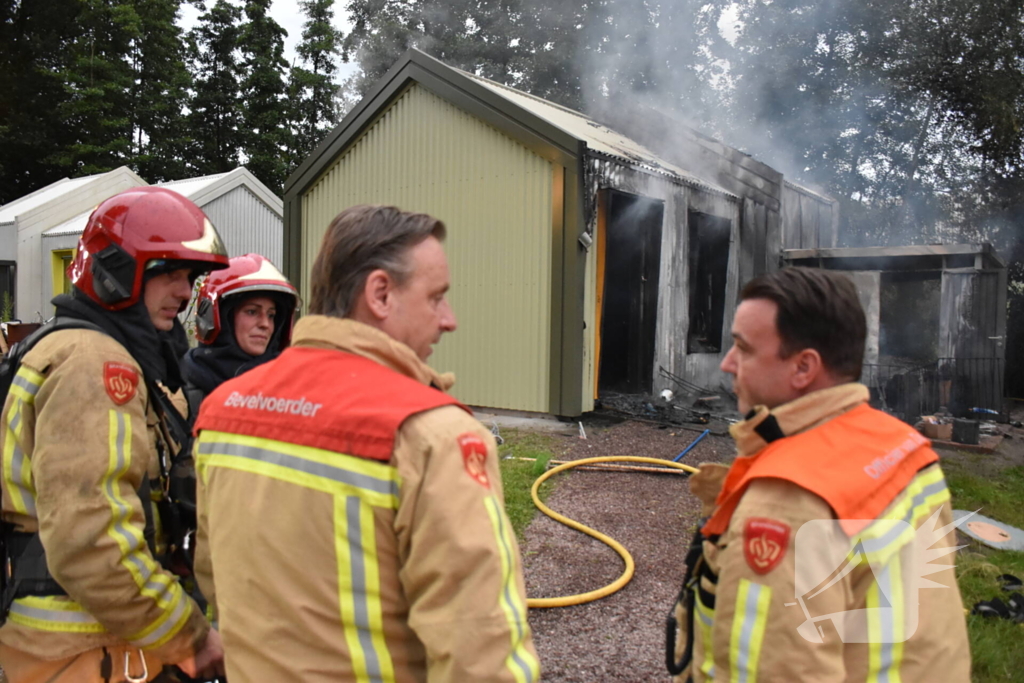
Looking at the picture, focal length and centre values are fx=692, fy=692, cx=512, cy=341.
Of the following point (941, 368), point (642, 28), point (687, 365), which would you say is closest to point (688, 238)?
point (687, 365)

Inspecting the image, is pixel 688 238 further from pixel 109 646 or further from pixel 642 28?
pixel 642 28

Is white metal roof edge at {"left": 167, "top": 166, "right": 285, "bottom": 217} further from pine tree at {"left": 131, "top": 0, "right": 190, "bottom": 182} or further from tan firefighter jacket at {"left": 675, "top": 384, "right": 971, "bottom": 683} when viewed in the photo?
tan firefighter jacket at {"left": 675, "top": 384, "right": 971, "bottom": 683}

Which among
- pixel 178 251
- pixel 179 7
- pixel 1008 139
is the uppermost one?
pixel 179 7

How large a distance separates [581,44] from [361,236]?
26620mm

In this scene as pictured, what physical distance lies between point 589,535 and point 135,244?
3994mm

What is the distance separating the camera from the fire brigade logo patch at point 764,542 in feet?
4.43

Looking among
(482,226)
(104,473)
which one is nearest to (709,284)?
(482,226)

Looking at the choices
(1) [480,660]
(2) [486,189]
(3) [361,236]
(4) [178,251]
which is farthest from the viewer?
(2) [486,189]

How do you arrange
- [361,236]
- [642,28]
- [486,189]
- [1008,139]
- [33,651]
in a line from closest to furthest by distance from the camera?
1. [361,236]
2. [33,651]
3. [486,189]
4. [1008,139]
5. [642,28]

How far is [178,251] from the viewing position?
211cm

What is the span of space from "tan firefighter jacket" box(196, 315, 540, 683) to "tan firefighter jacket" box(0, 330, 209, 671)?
47 centimetres

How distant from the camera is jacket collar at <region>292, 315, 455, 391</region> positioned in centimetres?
137

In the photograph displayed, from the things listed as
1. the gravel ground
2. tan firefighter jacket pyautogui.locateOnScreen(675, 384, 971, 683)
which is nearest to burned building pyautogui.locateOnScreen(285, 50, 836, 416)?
the gravel ground

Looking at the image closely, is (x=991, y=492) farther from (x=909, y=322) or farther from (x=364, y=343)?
(x=909, y=322)
